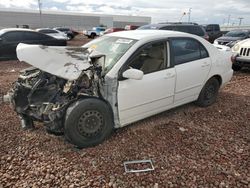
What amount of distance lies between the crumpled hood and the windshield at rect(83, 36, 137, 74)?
35 centimetres

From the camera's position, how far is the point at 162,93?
4.09 metres

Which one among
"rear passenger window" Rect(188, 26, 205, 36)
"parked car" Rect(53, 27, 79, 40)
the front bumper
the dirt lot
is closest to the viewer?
the dirt lot

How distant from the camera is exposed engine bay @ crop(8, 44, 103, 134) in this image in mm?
3311

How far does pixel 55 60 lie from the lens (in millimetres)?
3422

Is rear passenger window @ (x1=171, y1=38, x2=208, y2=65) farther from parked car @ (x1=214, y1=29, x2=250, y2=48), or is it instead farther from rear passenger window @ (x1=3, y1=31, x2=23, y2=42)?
parked car @ (x1=214, y1=29, x2=250, y2=48)

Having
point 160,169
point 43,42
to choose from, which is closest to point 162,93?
point 160,169

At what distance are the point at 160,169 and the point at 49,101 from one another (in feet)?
5.72

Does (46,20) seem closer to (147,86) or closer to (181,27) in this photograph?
(181,27)

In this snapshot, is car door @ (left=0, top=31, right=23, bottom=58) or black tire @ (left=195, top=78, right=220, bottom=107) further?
car door @ (left=0, top=31, right=23, bottom=58)

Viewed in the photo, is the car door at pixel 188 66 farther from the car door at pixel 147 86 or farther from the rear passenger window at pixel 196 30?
the rear passenger window at pixel 196 30

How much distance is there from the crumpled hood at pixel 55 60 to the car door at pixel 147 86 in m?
0.62

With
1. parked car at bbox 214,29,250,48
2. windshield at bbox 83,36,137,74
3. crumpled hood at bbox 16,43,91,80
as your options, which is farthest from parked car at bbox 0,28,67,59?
parked car at bbox 214,29,250,48

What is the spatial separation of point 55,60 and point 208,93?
3.19m

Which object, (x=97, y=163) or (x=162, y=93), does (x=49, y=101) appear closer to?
(x=97, y=163)
